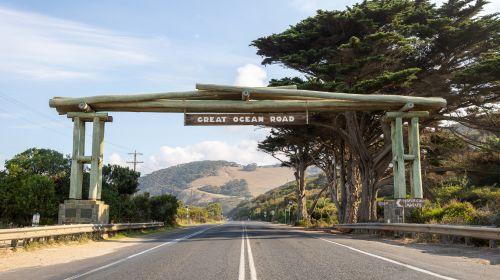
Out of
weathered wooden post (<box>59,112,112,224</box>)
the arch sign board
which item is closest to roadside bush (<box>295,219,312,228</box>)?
the arch sign board

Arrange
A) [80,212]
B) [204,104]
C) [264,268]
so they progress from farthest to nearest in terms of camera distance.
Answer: [204,104]
[80,212]
[264,268]

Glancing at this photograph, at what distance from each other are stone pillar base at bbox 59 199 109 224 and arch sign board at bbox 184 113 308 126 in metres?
5.43

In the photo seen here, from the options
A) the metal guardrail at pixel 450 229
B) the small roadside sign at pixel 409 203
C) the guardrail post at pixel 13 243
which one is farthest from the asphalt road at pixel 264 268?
the small roadside sign at pixel 409 203

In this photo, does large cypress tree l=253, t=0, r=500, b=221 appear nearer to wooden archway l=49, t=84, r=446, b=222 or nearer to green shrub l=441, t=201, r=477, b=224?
wooden archway l=49, t=84, r=446, b=222

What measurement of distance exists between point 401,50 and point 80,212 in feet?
56.9

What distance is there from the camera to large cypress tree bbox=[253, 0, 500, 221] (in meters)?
24.3

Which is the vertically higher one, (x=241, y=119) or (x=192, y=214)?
(x=241, y=119)

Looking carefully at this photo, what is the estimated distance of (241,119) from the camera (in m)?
21.9

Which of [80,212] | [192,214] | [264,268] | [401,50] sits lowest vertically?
[264,268]

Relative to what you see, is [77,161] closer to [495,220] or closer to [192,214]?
[495,220]

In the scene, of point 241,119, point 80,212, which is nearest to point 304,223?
point 241,119

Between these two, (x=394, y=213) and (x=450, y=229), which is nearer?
(x=450, y=229)

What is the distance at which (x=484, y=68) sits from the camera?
22375mm

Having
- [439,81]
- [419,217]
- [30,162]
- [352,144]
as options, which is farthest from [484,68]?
[30,162]
